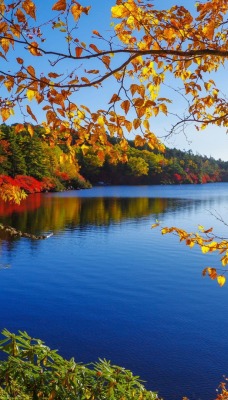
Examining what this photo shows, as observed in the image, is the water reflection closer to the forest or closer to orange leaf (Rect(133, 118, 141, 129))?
the forest

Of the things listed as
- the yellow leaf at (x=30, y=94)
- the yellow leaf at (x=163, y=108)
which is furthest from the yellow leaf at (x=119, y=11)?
the yellow leaf at (x=30, y=94)

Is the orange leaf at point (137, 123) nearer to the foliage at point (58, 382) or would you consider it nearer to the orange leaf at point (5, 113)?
the orange leaf at point (5, 113)

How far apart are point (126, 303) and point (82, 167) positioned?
8026 cm

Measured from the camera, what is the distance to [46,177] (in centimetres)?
6147

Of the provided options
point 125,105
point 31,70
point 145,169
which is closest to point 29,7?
point 31,70

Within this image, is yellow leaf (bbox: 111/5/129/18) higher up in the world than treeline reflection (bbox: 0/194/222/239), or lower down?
higher up

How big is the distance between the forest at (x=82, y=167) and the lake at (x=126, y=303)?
4536mm

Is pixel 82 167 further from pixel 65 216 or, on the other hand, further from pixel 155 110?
pixel 155 110

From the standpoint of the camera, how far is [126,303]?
13.2m

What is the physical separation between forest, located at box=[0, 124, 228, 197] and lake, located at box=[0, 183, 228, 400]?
4536 mm

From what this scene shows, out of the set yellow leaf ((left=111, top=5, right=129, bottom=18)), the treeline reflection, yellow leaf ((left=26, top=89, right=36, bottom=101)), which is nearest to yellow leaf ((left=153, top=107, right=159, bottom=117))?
yellow leaf ((left=111, top=5, right=129, bottom=18))

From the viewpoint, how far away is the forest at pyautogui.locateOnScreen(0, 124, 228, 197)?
170ft

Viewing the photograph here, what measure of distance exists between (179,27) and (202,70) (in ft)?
3.25

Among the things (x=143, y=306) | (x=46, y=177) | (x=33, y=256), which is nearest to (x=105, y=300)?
(x=143, y=306)
